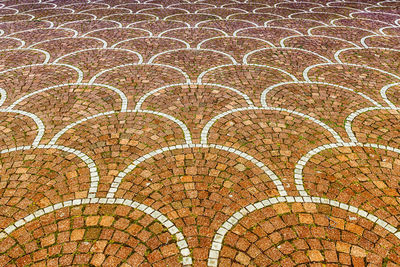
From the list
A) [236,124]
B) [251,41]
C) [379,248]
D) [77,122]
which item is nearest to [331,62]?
[251,41]

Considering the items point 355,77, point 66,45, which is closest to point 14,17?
point 66,45

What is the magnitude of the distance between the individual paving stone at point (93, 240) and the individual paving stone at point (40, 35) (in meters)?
9.90

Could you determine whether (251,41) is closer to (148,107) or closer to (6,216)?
(148,107)

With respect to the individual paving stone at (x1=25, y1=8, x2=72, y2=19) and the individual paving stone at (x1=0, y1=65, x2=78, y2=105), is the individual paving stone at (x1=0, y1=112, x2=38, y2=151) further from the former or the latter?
the individual paving stone at (x1=25, y1=8, x2=72, y2=19)

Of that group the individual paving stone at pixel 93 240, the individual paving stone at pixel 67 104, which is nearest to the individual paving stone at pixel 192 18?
the individual paving stone at pixel 67 104

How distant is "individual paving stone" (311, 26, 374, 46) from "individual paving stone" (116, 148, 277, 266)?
31.1ft

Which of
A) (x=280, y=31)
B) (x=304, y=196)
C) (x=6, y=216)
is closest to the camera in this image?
(x=6, y=216)

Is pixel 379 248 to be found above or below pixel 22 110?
below

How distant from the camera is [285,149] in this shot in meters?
6.27

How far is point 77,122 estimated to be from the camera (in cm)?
713

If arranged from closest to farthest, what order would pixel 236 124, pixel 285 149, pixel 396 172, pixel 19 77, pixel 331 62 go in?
pixel 396 172 → pixel 285 149 → pixel 236 124 → pixel 19 77 → pixel 331 62

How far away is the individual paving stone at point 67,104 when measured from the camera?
718 centimetres

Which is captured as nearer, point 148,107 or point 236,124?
point 236,124

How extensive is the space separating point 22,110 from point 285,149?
6350 mm
